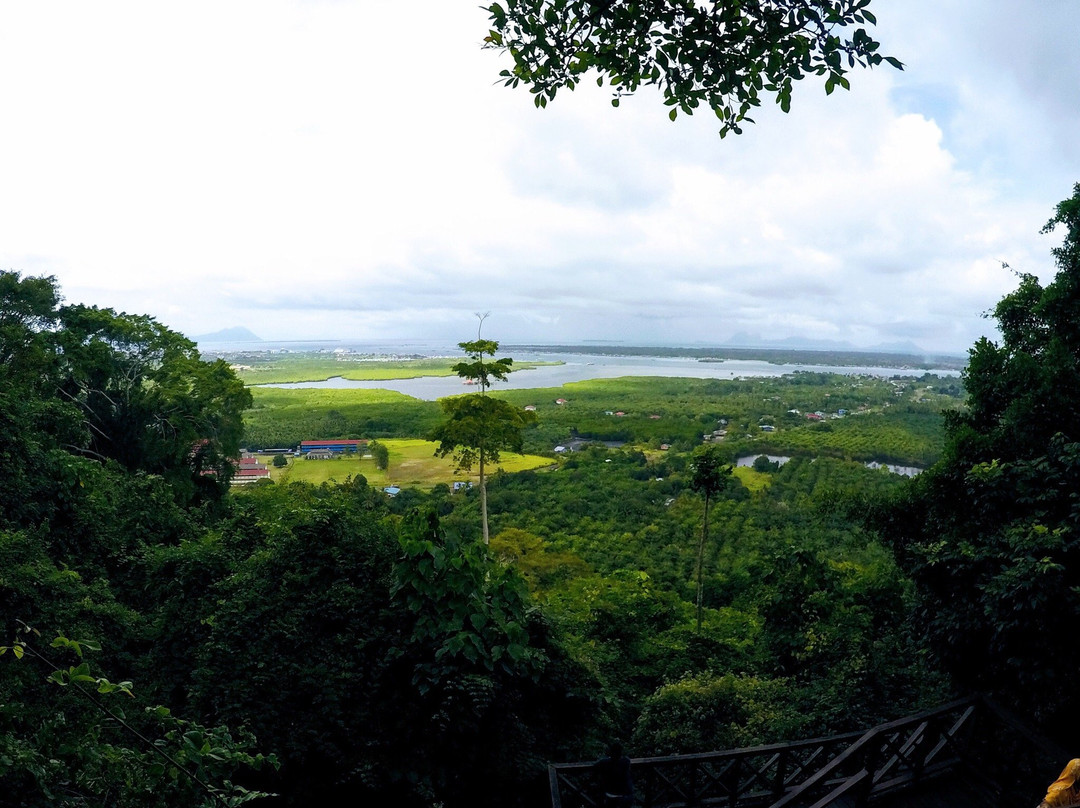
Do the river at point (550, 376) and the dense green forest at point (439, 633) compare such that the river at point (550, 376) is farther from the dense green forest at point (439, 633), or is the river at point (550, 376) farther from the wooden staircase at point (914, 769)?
the wooden staircase at point (914, 769)

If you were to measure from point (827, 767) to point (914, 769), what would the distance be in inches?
49.9

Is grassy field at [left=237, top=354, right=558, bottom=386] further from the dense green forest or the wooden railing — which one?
the wooden railing

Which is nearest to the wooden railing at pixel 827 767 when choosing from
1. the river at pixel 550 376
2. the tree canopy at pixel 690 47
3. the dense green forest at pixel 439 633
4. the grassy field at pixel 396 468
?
the dense green forest at pixel 439 633

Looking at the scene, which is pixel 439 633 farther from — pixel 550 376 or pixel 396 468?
pixel 550 376

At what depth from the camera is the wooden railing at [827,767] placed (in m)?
4.05

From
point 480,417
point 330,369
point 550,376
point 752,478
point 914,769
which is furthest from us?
point 550,376

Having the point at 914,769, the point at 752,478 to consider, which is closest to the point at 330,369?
the point at 752,478

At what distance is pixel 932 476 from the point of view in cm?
777

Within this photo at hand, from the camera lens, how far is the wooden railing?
13.3 ft

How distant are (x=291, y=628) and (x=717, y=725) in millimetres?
4838

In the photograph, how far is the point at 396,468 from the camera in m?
35.9

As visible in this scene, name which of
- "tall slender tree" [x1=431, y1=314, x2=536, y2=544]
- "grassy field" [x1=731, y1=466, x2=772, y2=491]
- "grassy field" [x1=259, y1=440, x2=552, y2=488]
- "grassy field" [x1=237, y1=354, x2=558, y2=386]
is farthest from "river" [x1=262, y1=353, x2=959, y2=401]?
"tall slender tree" [x1=431, y1=314, x2=536, y2=544]

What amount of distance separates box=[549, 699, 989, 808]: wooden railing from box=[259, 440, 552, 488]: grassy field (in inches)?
979

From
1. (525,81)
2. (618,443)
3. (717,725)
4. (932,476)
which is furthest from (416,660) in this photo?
(618,443)
